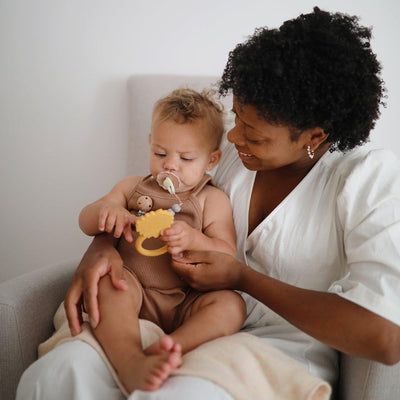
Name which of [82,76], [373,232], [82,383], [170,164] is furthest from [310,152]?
[82,76]

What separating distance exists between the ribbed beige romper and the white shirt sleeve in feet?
1.37

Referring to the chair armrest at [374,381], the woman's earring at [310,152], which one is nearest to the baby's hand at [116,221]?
the woman's earring at [310,152]

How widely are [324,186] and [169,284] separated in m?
0.52

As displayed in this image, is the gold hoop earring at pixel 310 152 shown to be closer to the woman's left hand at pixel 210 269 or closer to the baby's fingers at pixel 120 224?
the woman's left hand at pixel 210 269

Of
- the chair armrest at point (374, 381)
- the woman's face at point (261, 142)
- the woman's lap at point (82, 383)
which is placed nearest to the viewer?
the woman's lap at point (82, 383)

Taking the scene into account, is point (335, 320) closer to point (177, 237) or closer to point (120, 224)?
point (177, 237)

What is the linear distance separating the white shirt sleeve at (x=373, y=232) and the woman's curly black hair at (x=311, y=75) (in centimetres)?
14

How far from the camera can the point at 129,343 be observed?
0.98m

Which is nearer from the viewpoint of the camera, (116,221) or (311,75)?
(311,75)

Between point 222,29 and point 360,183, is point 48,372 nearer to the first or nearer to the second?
point 360,183

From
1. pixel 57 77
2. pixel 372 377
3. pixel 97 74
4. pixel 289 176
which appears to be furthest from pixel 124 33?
pixel 372 377

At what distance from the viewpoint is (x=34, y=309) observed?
1.19m

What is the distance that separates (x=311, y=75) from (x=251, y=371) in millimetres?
685

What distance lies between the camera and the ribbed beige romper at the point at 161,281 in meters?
1.19
